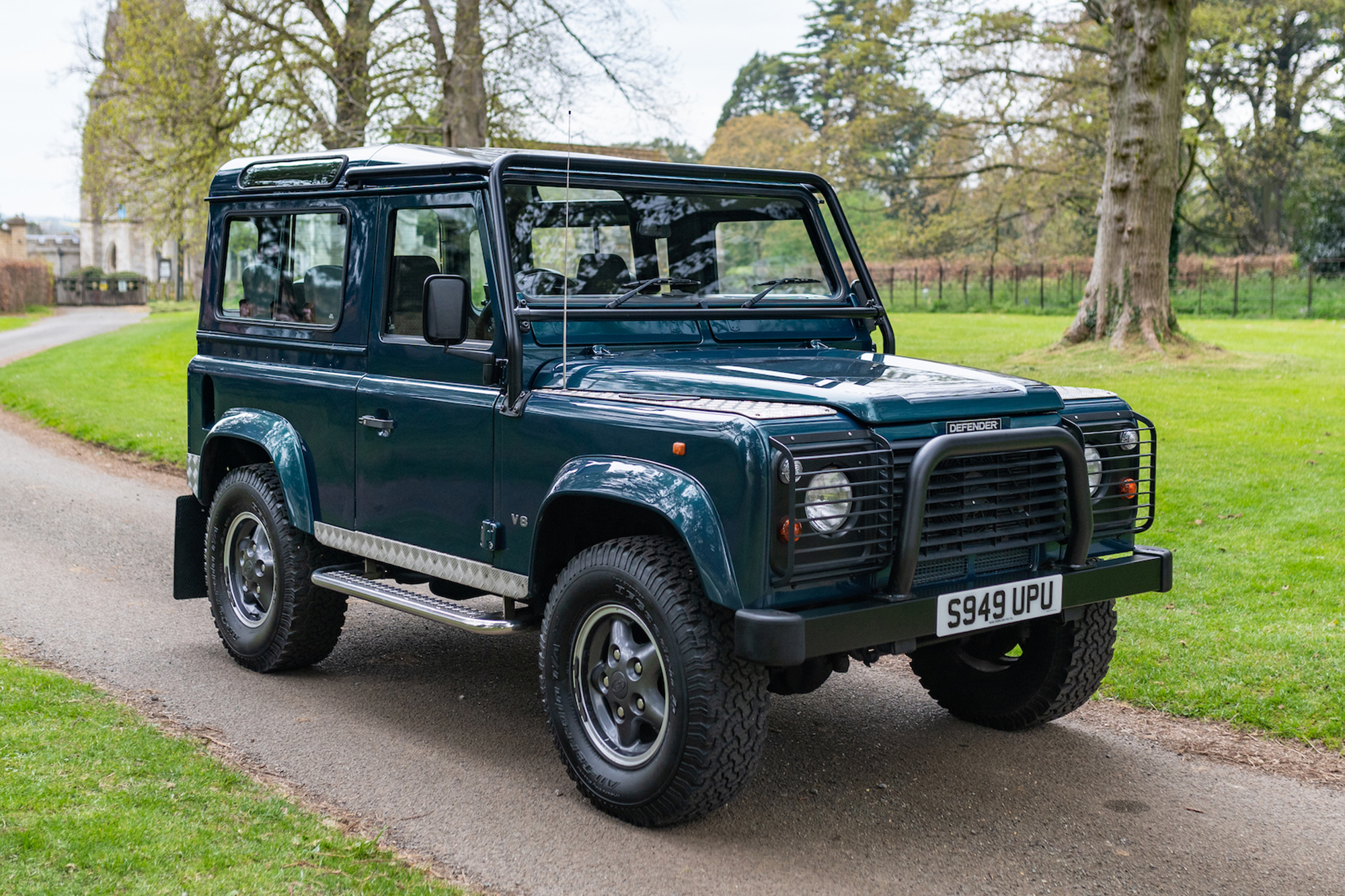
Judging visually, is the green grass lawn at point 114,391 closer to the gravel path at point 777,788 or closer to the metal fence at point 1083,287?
the gravel path at point 777,788

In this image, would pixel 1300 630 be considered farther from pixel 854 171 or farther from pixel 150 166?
pixel 854 171

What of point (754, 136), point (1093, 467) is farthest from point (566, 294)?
point (754, 136)

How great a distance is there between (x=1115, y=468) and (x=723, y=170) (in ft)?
6.96

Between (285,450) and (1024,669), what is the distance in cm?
336

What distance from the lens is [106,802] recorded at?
4160 millimetres

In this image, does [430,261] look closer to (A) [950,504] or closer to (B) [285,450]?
(B) [285,450]

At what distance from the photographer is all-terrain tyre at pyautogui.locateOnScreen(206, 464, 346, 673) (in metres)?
5.80

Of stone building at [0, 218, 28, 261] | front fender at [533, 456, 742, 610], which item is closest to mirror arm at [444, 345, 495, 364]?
front fender at [533, 456, 742, 610]

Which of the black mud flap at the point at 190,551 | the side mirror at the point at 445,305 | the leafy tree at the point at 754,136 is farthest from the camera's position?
the leafy tree at the point at 754,136

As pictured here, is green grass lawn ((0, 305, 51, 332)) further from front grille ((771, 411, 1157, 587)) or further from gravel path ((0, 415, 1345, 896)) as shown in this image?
front grille ((771, 411, 1157, 587))

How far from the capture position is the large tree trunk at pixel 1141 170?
16.2 m

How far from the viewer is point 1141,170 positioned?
54.5ft

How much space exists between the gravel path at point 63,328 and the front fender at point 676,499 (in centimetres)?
2420

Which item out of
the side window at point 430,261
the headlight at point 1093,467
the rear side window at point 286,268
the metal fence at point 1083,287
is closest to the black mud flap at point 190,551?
the rear side window at point 286,268
